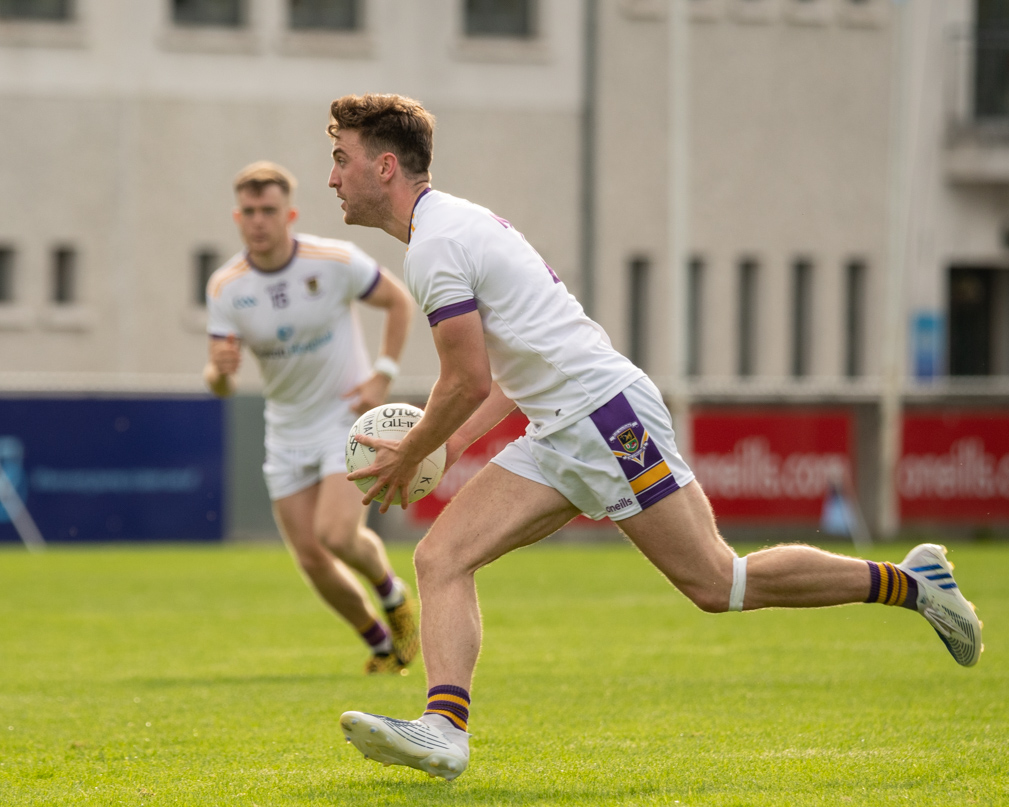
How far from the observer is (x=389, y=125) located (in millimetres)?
5500

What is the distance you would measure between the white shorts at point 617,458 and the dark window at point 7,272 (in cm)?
2110

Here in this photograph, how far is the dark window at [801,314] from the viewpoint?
28.2 meters

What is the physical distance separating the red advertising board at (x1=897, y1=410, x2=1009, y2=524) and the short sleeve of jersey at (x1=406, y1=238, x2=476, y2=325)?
16566 mm

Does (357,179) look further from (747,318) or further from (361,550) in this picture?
(747,318)

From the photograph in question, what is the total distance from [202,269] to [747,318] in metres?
9.39

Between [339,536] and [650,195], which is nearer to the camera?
[339,536]

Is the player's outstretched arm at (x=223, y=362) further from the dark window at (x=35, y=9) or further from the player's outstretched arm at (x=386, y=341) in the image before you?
the dark window at (x=35, y=9)

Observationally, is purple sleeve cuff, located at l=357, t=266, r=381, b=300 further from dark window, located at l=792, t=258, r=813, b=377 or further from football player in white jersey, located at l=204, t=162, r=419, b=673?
dark window, located at l=792, t=258, r=813, b=377

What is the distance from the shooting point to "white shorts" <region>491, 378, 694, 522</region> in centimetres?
542

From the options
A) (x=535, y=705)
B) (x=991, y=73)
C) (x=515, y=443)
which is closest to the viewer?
(x=515, y=443)

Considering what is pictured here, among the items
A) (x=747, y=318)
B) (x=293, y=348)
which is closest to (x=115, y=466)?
(x=293, y=348)

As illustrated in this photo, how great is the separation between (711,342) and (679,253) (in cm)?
466

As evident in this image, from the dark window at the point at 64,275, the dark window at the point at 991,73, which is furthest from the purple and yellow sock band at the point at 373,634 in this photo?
the dark window at the point at 991,73

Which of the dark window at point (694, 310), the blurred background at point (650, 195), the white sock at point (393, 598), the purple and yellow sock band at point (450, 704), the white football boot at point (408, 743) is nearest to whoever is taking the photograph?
the white football boot at point (408, 743)
